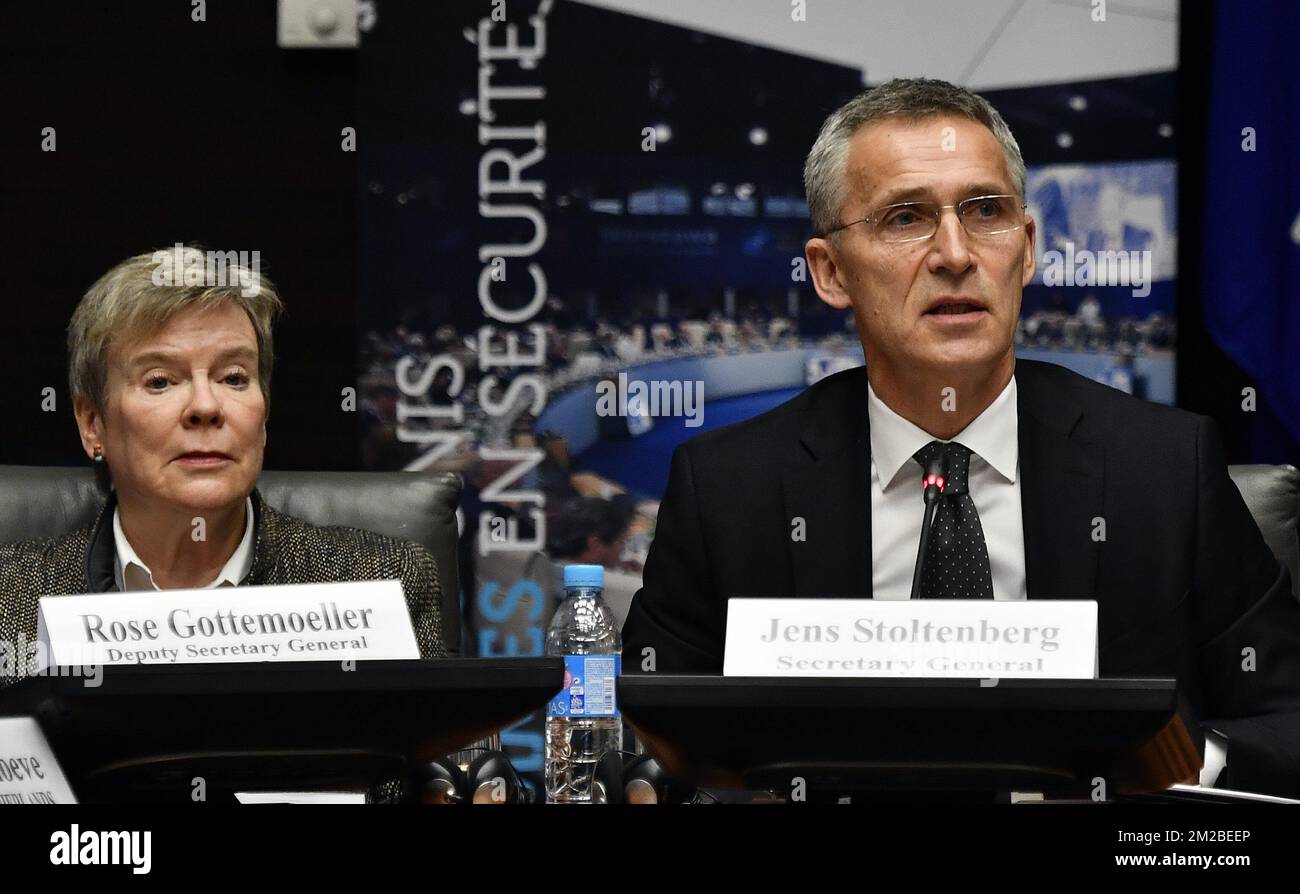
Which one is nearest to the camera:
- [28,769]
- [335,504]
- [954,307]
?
[28,769]

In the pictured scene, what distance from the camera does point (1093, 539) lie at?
171cm

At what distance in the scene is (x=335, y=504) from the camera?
2262 millimetres

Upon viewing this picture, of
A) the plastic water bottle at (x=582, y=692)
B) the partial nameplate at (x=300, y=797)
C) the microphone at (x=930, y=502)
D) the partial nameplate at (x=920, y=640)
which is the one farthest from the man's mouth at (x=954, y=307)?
the partial nameplate at (x=300, y=797)

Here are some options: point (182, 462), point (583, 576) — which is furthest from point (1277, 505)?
point (182, 462)

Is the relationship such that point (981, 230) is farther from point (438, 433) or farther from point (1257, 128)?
point (438, 433)

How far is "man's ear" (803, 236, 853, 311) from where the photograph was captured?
1882 millimetres

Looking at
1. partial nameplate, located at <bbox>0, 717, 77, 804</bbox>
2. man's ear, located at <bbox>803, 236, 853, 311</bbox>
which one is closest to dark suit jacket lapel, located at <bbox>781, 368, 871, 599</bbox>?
man's ear, located at <bbox>803, 236, 853, 311</bbox>

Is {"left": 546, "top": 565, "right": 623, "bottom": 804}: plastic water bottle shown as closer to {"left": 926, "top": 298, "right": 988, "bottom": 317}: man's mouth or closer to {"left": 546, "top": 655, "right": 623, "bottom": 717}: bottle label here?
{"left": 546, "top": 655, "right": 623, "bottom": 717}: bottle label

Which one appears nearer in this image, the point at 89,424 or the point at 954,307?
the point at 954,307

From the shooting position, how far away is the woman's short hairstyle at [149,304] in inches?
77.9

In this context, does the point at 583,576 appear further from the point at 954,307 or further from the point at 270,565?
the point at 954,307

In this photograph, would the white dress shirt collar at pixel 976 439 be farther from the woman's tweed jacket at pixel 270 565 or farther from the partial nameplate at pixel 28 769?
the partial nameplate at pixel 28 769

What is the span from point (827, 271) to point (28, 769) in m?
1.20

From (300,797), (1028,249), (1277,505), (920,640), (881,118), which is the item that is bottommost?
(300,797)
